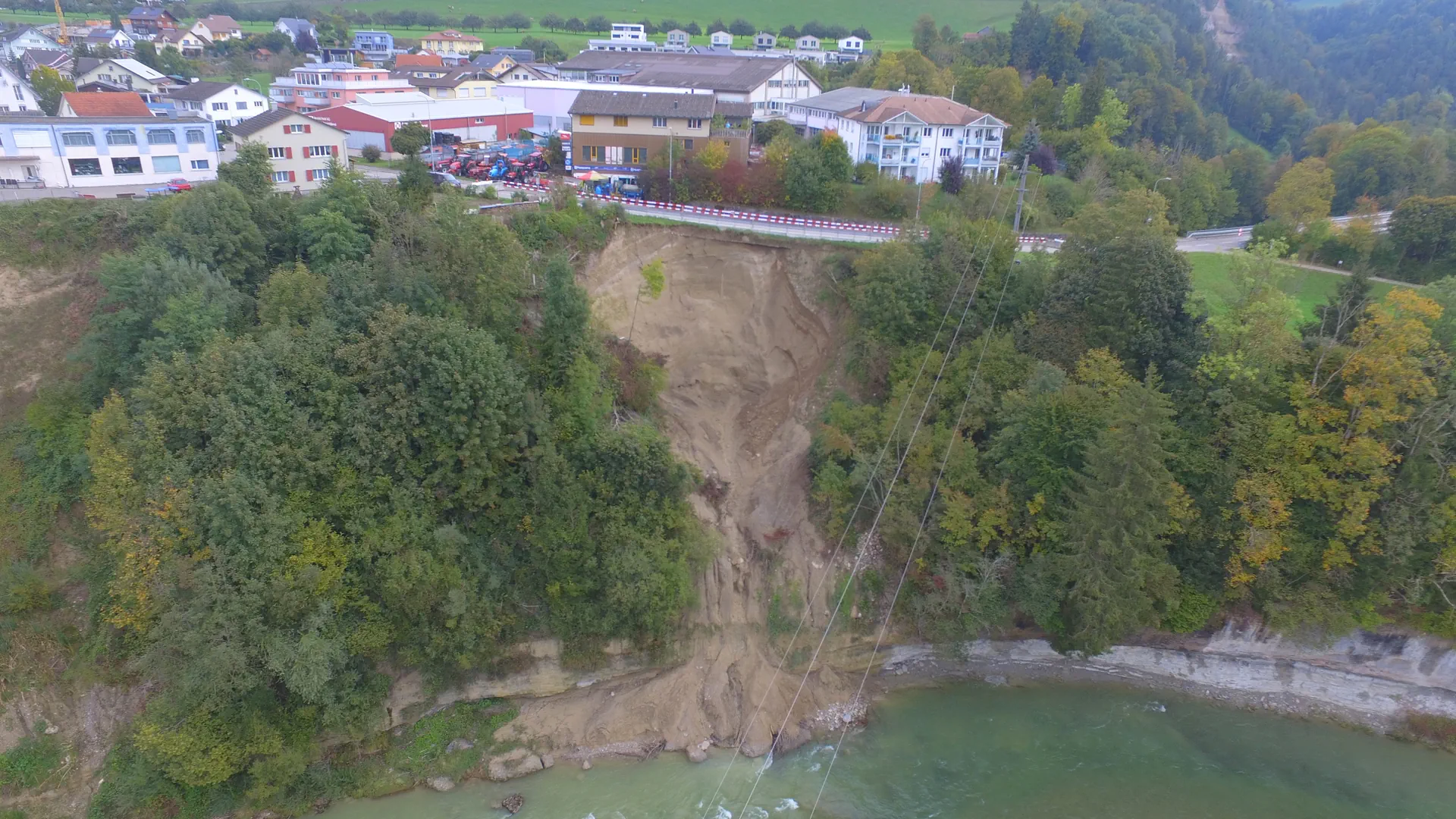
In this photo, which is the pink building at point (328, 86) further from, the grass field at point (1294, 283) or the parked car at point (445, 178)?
the grass field at point (1294, 283)

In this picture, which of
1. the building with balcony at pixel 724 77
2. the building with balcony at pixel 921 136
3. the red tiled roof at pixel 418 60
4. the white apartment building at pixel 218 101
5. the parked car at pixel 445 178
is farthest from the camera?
the red tiled roof at pixel 418 60

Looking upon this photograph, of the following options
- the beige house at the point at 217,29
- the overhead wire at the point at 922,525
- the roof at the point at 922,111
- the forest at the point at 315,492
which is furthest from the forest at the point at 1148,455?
the beige house at the point at 217,29

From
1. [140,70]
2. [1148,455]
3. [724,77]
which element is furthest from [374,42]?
[1148,455]

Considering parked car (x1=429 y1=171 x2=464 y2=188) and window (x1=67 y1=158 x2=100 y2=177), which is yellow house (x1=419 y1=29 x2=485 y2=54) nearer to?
parked car (x1=429 y1=171 x2=464 y2=188)

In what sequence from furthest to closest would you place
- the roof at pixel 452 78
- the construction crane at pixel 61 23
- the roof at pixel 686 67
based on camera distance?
the construction crane at pixel 61 23 < the roof at pixel 452 78 < the roof at pixel 686 67

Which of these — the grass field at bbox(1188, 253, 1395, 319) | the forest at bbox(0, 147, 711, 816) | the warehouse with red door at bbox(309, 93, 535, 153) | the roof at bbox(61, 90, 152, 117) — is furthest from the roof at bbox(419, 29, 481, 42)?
the grass field at bbox(1188, 253, 1395, 319)
